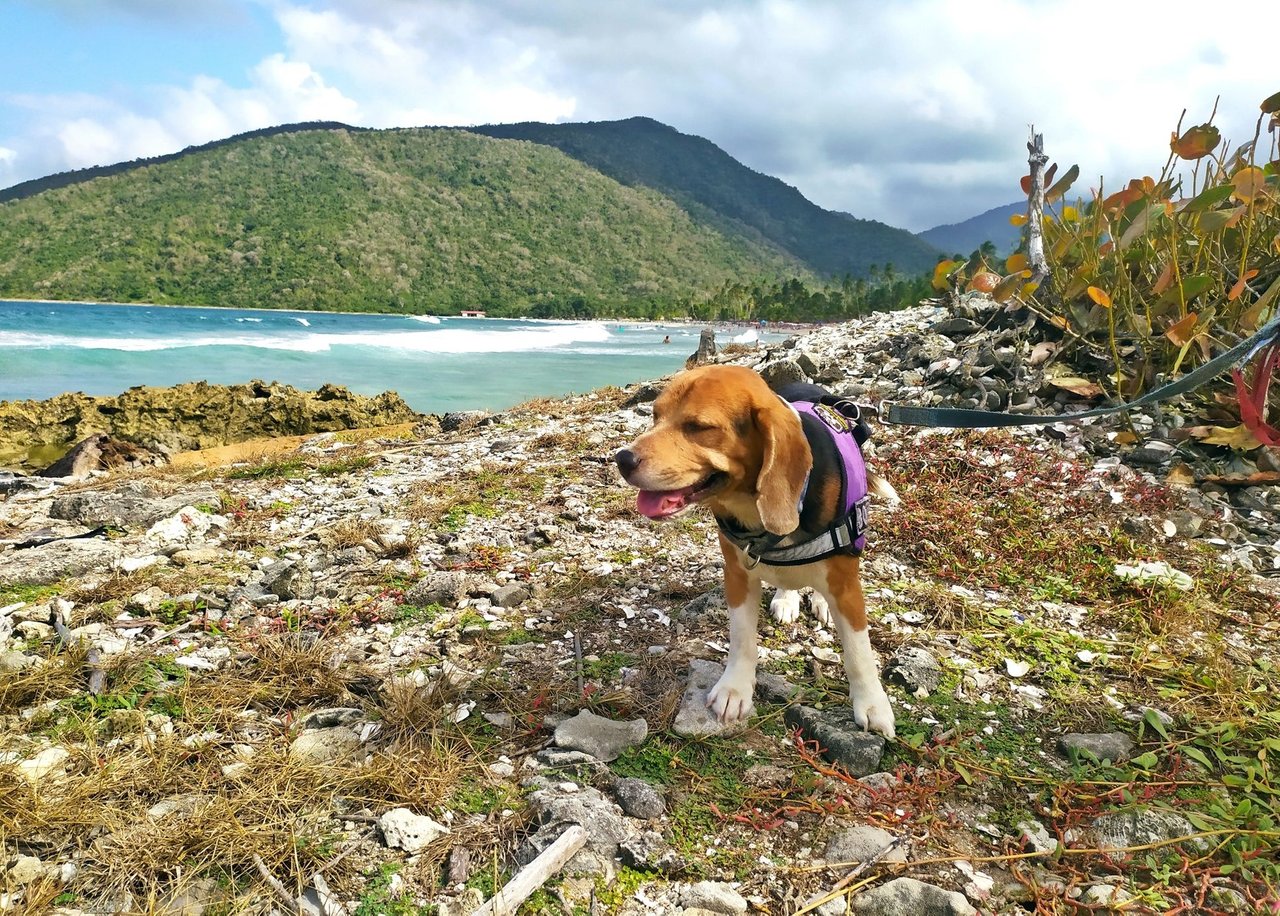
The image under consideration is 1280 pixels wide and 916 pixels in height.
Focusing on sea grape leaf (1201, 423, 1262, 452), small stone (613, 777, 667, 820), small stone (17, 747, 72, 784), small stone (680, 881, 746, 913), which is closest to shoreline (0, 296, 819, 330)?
sea grape leaf (1201, 423, 1262, 452)

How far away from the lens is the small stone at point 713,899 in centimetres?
213

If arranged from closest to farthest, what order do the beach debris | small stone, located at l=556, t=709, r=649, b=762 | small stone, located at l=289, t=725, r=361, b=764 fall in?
small stone, located at l=289, t=725, r=361, b=764 → small stone, located at l=556, t=709, r=649, b=762 → the beach debris

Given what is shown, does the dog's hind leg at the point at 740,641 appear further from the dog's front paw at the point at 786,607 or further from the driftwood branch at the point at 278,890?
the driftwood branch at the point at 278,890

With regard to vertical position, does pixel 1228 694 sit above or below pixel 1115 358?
below

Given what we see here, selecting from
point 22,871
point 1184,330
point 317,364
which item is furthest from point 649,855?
point 317,364

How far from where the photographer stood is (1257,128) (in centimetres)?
561

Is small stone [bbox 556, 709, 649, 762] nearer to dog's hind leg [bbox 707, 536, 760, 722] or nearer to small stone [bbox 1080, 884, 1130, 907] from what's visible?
dog's hind leg [bbox 707, 536, 760, 722]

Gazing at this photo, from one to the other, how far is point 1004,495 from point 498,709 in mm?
4455

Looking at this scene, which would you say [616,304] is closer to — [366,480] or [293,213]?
[293,213]

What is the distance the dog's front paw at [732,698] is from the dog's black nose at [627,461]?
3.93 feet

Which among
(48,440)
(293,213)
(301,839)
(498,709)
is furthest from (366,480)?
(293,213)

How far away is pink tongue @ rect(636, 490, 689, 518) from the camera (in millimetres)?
2701

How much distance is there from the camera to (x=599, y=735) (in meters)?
2.91

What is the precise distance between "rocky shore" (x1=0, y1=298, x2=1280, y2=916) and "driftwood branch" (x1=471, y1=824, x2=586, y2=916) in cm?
4
